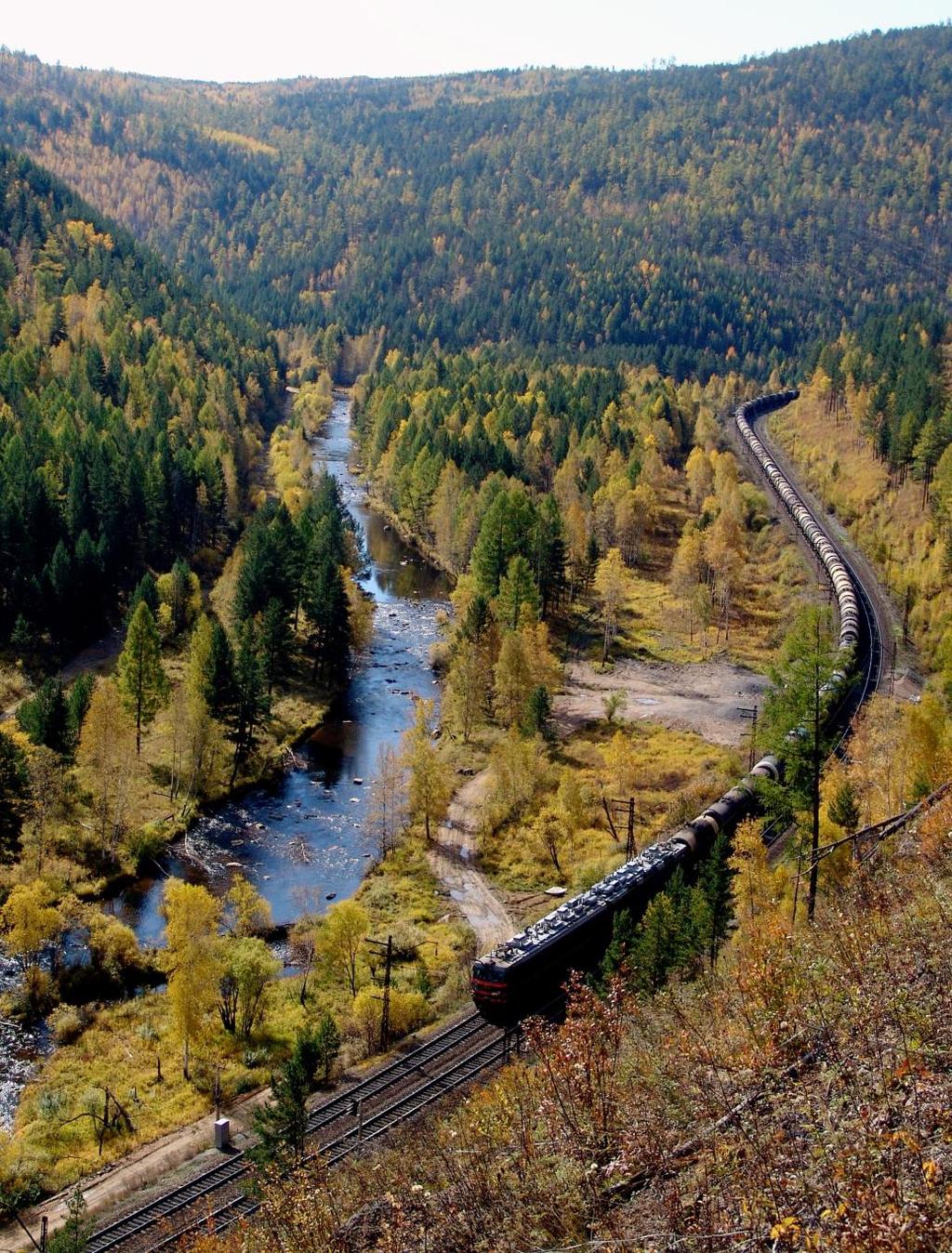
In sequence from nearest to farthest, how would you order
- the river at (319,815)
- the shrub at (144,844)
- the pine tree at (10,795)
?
1. the pine tree at (10,795)
2. the river at (319,815)
3. the shrub at (144,844)

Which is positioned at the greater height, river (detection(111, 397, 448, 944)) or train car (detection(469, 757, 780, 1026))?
train car (detection(469, 757, 780, 1026))

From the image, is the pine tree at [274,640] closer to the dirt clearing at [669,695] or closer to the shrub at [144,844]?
the dirt clearing at [669,695]

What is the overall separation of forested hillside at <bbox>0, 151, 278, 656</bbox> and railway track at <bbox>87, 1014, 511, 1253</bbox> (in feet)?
177

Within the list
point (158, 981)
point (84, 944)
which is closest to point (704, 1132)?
point (158, 981)

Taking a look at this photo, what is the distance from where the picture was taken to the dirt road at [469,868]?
54656mm

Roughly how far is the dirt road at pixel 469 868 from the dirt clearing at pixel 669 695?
12.7 m

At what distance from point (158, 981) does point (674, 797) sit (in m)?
30.9

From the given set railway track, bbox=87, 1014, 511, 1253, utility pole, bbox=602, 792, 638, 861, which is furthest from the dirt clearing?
railway track, bbox=87, 1014, 511, 1253

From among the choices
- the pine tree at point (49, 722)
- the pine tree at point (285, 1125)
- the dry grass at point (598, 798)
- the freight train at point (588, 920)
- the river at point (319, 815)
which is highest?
the pine tree at point (285, 1125)

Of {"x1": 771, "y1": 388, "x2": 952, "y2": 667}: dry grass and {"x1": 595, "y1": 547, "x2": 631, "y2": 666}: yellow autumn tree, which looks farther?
{"x1": 595, "y1": 547, "x2": 631, "y2": 666}: yellow autumn tree

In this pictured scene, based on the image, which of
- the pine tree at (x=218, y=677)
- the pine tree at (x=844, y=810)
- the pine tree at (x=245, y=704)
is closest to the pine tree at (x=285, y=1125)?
the pine tree at (x=844, y=810)

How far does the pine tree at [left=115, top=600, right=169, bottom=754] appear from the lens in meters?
72.3

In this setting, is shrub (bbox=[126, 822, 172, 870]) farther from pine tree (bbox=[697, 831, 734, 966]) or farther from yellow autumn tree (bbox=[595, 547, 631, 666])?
yellow autumn tree (bbox=[595, 547, 631, 666])

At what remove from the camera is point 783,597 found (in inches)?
4279
